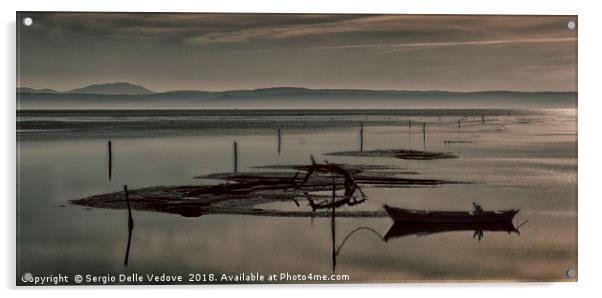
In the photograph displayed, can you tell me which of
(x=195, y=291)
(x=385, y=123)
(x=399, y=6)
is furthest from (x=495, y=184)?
(x=195, y=291)

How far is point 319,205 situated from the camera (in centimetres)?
300

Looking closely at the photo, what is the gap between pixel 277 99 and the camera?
2969mm

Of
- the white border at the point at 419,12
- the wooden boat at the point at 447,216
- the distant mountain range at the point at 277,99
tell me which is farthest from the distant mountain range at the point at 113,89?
the wooden boat at the point at 447,216

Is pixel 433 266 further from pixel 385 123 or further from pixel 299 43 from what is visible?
pixel 299 43

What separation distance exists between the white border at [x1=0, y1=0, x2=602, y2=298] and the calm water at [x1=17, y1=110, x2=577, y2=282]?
1.8 inches

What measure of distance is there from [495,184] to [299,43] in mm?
858

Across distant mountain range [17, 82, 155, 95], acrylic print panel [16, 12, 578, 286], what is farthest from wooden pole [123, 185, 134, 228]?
distant mountain range [17, 82, 155, 95]

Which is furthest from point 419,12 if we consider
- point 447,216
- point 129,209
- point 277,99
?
point 129,209

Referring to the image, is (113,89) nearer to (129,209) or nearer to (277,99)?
(129,209)

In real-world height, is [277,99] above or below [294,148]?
above

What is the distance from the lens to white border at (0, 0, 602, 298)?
9.68ft

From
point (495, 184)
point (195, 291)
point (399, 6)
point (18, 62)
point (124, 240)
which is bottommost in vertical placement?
point (195, 291)

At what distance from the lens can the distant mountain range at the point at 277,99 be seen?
2.96 metres

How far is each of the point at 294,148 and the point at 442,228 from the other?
597mm
